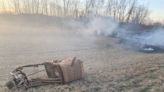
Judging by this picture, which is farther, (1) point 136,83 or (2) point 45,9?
(2) point 45,9

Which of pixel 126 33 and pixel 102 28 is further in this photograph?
pixel 102 28

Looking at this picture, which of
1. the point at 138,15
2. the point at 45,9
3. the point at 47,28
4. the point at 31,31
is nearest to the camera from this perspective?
the point at 31,31

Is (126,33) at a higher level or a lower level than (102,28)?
lower

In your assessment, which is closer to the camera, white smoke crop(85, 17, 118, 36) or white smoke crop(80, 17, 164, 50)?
white smoke crop(80, 17, 164, 50)

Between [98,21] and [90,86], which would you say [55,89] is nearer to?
[90,86]

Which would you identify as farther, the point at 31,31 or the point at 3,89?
the point at 31,31

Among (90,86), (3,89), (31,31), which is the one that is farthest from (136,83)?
(31,31)

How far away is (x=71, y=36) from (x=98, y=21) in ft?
16.0

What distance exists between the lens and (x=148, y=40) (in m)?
29.2

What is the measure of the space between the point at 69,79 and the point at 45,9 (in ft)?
178

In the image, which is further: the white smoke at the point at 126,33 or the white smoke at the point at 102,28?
the white smoke at the point at 102,28

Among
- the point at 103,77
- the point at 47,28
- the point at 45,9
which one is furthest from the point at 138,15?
the point at 103,77

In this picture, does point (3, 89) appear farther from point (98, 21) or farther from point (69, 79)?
point (98, 21)

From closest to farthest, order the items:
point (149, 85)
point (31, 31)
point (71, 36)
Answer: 1. point (149, 85)
2. point (71, 36)
3. point (31, 31)
